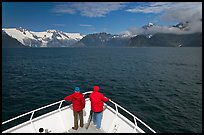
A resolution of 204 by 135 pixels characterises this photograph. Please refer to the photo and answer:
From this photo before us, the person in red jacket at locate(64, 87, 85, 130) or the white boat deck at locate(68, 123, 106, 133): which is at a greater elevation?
the person in red jacket at locate(64, 87, 85, 130)

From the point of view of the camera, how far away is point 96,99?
364 inches

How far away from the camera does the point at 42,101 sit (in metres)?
26.0

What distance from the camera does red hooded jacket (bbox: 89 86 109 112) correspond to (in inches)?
361

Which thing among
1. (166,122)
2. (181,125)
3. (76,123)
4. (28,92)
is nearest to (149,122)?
(166,122)

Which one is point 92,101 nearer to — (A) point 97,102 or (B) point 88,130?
(A) point 97,102

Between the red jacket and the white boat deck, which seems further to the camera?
the white boat deck

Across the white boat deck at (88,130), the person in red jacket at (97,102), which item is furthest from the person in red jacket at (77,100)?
the person in red jacket at (97,102)

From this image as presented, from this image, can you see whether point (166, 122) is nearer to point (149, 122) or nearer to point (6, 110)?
point (149, 122)

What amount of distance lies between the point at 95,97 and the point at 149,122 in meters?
12.3

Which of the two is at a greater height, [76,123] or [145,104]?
[76,123]

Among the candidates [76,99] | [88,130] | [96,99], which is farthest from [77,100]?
[88,130]

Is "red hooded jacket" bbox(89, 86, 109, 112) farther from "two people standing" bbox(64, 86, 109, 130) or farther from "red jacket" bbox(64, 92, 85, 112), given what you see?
"red jacket" bbox(64, 92, 85, 112)

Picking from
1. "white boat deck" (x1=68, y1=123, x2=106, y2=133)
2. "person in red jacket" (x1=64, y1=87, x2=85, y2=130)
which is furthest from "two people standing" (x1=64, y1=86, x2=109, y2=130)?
"white boat deck" (x1=68, y1=123, x2=106, y2=133)

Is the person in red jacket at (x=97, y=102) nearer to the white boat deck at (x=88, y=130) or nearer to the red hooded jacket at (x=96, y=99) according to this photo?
the red hooded jacket at (x=96, y=99)
